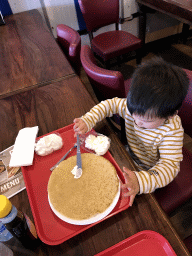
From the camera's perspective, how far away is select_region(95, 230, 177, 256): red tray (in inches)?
21.9

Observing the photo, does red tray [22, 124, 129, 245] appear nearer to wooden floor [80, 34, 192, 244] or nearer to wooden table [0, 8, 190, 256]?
wooden table [0, 8, 190, 256]

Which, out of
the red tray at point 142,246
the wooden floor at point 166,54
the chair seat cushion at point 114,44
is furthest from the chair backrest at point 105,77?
the wooden floor at point 166,54

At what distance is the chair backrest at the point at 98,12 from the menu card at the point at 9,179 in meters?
2.19

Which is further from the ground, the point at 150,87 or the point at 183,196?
the point at 150,87

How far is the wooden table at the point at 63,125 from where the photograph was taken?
58cm

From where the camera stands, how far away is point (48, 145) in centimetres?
80

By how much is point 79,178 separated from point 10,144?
459 mm

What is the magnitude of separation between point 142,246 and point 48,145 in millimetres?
505

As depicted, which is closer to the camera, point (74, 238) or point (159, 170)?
point (74, 238)

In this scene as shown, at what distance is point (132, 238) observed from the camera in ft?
1.86

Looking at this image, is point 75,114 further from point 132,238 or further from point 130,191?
point 132,238

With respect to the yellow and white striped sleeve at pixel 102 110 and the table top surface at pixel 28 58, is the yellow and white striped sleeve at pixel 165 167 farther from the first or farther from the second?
the table top surface at pixel 28 58

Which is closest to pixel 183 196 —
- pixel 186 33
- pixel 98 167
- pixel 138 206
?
pixel 138 206

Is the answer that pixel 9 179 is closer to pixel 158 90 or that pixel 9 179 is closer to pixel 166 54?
pixel 158 90
